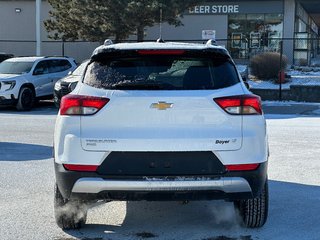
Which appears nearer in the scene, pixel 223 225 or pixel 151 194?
pixel 151 194

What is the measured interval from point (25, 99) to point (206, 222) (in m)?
13.1

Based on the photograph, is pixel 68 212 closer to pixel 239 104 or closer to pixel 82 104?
pixel 82 104

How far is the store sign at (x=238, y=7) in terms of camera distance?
1430 inches

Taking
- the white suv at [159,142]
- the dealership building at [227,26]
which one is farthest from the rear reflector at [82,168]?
the dealership building at [227,26]

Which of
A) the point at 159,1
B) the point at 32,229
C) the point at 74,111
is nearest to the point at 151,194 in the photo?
the point at 74,111

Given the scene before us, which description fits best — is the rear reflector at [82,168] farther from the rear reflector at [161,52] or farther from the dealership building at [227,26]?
the dealership building at [227,26]

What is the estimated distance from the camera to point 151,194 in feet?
15.5

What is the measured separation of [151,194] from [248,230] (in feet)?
4.02

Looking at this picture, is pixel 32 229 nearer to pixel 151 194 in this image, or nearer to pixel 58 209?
pixel 58 209

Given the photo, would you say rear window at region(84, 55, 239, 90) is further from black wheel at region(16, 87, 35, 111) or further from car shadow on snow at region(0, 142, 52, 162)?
black wheel at region(16, 87, 35, 111)

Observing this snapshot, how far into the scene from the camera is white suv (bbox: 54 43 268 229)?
15.3ft

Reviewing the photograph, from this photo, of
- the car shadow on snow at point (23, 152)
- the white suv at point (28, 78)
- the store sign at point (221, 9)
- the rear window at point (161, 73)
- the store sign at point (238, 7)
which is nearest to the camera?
Answer: the rear window at point (161, 73)

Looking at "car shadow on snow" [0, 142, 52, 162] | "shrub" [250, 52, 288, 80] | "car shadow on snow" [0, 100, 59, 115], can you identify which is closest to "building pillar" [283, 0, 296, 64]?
"shrub" [250, 52, 288, 80]

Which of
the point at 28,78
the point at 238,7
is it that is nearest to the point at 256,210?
the point at 28,78
